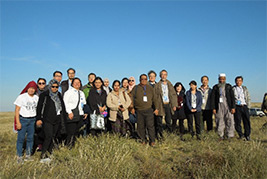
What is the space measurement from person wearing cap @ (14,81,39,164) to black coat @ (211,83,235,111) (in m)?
5.58

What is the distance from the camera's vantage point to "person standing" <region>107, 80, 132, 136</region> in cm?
631

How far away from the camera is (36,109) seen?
16.2ft

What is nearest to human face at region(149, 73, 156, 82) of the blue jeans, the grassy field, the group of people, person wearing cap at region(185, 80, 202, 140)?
the group of people

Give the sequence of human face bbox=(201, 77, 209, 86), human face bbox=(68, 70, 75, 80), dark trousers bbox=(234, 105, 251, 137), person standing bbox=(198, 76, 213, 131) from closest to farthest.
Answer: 1. human face bbox=(68, 70, 75, 80)
2. dark trousers bbox=(234, 105, 251, 137)
3. person standing bbox=(198, 76, 213, 131)
4. human face bbox=(201, 77, 209, 86)

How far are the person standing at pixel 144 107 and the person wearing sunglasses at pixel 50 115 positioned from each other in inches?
87.9

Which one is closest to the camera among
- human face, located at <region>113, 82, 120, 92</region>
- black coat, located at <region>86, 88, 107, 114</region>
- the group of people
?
the group of people

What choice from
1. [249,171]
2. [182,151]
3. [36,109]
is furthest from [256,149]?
[36,109]

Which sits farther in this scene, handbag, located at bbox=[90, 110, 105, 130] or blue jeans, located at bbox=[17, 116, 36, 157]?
handbag, located at bbox=[90, 110, 105, 130]

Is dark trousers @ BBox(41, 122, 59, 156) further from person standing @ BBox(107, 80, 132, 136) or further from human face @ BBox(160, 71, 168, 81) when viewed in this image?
human face @ BBox(160, 71, 168, 81)

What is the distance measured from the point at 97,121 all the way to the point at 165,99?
244 centimetres

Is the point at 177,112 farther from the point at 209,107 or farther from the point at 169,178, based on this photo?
the point at 169,178

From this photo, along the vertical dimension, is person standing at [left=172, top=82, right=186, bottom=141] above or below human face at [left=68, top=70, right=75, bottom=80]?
below

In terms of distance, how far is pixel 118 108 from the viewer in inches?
248

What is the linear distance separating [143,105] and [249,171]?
335cm
